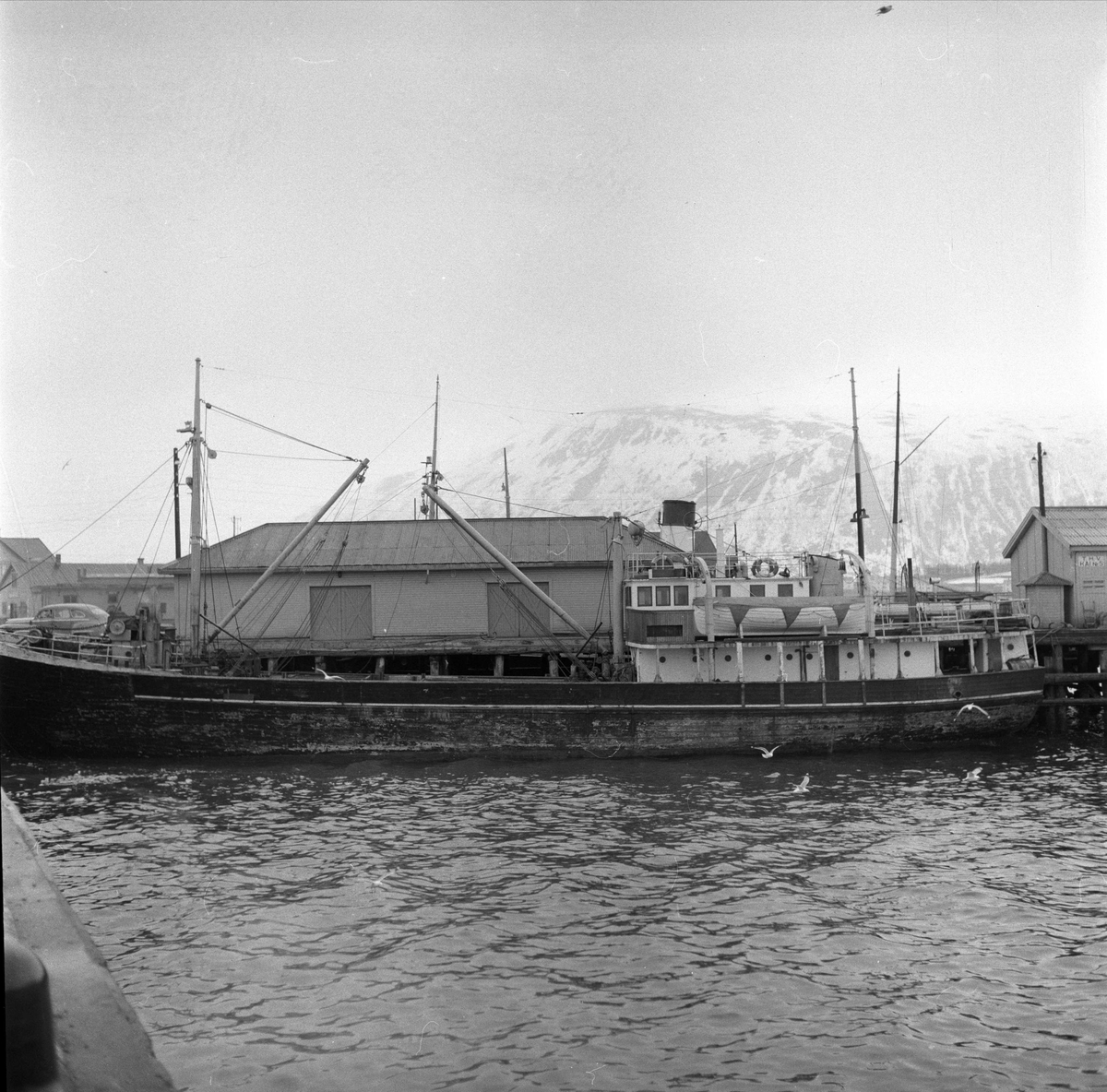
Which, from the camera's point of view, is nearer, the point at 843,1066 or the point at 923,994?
the point at 843,1066

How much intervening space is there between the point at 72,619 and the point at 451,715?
2334 cm

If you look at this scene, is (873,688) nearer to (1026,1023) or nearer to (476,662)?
(476,662)

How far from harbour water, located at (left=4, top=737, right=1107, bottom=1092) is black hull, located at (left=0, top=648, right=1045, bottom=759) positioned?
464cm

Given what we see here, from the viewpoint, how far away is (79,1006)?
9.84 ft

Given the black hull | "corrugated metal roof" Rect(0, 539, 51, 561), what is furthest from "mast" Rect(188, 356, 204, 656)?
"corrugated metal roof" Rect(0, 539, 51, 561)

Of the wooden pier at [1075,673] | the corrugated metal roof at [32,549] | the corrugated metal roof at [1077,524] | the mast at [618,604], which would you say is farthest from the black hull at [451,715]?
the corrugated metal roof at [32,549]

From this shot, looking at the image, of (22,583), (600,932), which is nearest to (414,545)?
(600,932)

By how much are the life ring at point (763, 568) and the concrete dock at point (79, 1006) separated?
29.6 m

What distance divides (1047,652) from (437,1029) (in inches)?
1338

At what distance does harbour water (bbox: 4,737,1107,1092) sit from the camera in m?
10.8

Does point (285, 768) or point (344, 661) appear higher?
point (344, 661)

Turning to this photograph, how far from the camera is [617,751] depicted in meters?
29.4

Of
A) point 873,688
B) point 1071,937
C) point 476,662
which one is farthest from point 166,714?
point 1071,937

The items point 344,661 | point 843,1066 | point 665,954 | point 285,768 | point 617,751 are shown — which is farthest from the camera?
point 344,661
